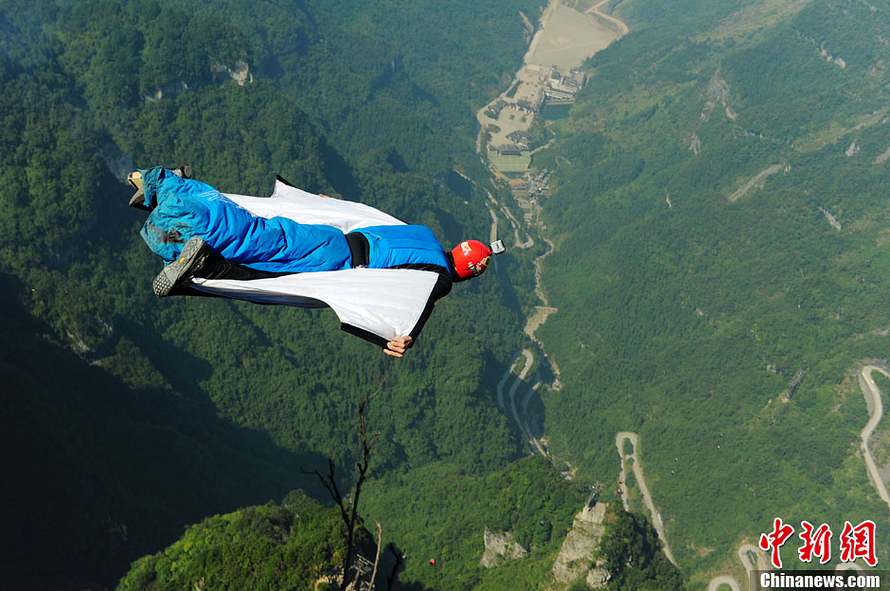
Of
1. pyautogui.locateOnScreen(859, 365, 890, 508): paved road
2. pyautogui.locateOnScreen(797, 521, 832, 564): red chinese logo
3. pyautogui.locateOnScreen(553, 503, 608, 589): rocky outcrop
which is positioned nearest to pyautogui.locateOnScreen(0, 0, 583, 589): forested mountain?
pyautogui.locateOnScreen(553, 503, 608, 589): rocky outcrop

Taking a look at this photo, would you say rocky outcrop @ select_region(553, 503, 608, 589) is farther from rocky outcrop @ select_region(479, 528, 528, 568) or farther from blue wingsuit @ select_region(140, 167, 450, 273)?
blue wingsuit @ select_region(140, 167, 450, 273)

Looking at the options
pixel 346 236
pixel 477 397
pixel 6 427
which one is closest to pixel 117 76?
pixel 477 397

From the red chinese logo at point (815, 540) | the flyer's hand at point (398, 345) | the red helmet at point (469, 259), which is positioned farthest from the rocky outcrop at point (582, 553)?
the flyer's hand at point (398, 345)

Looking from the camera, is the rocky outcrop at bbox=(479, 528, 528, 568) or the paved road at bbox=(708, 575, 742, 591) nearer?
the rocky outcrop at bbox=(479, 528, 528, 568)

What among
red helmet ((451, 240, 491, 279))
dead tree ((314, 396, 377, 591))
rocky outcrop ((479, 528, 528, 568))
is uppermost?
dead tree ((314, 396, 377, 591))

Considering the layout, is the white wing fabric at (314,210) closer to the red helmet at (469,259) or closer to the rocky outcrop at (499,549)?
the red helmet at (469,259)
